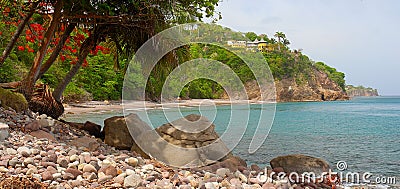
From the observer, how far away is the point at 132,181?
12.8 feet

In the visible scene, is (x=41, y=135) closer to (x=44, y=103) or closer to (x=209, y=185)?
(x=44, y=103)

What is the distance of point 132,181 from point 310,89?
249ft

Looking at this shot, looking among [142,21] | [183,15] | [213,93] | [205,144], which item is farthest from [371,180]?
[213,93]

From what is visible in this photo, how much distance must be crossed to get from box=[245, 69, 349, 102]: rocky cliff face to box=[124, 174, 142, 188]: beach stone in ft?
216

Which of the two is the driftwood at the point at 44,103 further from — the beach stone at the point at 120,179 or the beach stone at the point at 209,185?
the beach stone at the point at 209,185

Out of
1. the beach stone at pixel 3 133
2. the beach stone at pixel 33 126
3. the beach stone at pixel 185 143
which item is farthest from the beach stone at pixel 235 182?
the beach stone at pixel 33 126

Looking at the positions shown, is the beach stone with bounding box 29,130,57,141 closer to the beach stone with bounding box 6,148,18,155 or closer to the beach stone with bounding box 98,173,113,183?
the beach stone with bounding box 6,148,18,155

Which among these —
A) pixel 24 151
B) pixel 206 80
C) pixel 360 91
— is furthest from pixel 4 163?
pixel 360 91

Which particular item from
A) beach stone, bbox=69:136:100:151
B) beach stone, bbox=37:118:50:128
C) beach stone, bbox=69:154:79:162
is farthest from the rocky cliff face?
beach stone, bbox=69:154:79:162

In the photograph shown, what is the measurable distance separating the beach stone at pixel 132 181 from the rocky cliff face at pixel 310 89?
65714 millimetres

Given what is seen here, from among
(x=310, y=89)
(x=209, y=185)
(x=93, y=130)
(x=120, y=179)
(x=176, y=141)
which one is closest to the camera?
(x=120, y=179)

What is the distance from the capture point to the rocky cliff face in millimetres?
71500

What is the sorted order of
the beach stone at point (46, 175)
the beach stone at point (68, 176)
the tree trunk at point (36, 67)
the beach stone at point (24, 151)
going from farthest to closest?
the tree trunk at point (36, 67)
the beach stone at point (24, 151)
the beach stone at point (68, 176)
the beach stone at point (46, 175)

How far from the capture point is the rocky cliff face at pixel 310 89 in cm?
7150
